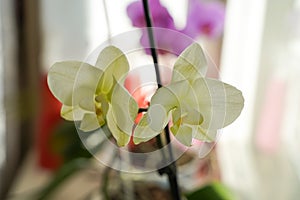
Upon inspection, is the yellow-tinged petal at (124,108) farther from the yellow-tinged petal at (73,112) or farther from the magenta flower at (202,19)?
the magenta flower at (202,19)

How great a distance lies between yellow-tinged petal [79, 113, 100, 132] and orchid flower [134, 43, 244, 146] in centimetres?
4

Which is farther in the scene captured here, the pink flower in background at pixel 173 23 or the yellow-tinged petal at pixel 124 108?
the pink flower in background at pixel 173 23

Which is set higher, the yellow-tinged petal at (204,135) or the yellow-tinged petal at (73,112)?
the yellow-tinged petal at (73,112)

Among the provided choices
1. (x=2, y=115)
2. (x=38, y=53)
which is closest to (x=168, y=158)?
(x=2, y=115)

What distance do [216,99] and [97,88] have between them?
3.5 inches

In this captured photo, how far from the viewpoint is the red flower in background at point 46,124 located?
1004mm

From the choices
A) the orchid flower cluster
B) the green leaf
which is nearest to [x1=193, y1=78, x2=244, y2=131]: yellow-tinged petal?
the orchid flower cluster

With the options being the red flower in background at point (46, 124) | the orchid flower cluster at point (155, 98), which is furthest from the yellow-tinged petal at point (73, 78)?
the red flower in background at point (46, 124)

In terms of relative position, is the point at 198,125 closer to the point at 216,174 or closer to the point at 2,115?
the point at 216,174

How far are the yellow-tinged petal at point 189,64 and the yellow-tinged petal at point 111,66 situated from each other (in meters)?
0.04

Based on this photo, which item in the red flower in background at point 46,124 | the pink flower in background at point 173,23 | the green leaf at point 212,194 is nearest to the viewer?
the pink flower in background at point 173,23

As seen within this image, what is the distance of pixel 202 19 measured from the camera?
2.34 feet

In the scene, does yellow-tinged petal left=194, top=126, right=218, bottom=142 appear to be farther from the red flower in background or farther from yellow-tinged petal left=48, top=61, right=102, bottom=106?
the red flower in background

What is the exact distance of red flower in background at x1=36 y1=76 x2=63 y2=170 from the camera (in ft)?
3.29
